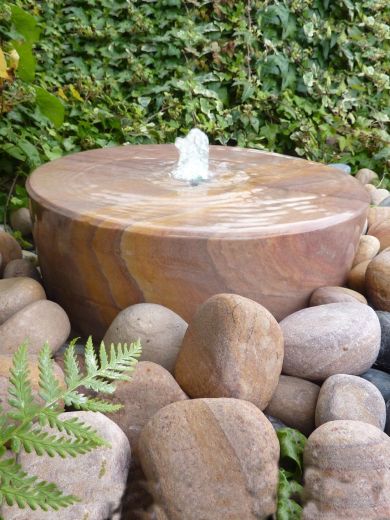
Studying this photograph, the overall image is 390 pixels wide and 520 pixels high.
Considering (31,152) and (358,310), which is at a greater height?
(358,310)

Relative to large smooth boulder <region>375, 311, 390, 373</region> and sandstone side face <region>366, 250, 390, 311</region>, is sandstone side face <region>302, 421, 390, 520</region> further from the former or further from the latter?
sandstone side face <region>366, 250, 390, 311</region>

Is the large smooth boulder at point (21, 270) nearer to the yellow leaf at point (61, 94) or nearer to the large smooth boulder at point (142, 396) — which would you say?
the large smooth boulder at point (142, 396)

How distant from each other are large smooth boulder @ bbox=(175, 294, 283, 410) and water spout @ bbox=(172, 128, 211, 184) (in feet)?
3.13

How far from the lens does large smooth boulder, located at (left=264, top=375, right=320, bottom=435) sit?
1764mm

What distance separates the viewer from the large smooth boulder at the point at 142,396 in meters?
1.58

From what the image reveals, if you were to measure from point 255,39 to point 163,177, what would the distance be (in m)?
2.63

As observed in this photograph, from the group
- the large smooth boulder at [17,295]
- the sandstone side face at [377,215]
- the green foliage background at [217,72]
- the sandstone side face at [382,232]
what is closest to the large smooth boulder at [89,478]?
the large smooth boulder at [17,295]

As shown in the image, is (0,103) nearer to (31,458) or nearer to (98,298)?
(98,298)

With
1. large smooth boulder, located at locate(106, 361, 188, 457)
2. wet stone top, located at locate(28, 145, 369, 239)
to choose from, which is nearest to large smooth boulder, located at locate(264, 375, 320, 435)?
large smooth boulder, located at locate(106, 361, 188, 457)

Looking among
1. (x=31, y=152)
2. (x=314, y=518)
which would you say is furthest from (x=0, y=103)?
(x=314, y=518)

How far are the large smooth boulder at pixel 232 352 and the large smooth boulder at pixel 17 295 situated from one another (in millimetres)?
709

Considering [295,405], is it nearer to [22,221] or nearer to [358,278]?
[358,278]

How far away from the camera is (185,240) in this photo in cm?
188

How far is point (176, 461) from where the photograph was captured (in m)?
1.31
